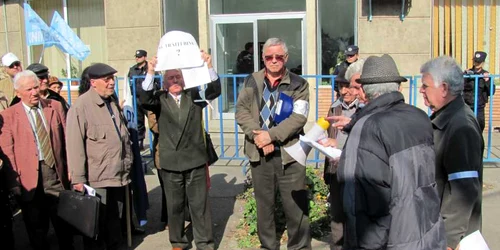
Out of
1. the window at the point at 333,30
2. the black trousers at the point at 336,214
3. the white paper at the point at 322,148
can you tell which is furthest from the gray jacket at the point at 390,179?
the window at the point at 333,30


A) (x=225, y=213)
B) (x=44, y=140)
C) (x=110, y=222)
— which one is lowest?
(x=225, y=213)

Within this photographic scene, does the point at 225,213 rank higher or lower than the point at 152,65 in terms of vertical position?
lower

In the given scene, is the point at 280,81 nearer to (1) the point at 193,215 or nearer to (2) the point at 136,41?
(1) the point at 193,215

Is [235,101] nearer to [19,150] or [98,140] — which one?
[98,140]

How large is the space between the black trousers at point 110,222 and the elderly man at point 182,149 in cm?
49

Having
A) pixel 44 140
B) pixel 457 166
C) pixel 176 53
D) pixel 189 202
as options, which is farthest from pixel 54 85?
pixel 457 166

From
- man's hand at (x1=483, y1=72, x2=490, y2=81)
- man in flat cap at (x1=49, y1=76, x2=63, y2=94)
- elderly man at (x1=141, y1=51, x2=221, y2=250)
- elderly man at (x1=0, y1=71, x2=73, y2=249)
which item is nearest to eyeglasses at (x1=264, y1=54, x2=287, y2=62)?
elderly man at (x1=141, y1=51, x2=221, y2=250)

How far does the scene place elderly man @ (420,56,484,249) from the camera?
2.71 metres

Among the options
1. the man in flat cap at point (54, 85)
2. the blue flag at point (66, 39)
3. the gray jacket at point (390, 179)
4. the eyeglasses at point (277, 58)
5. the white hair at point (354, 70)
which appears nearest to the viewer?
the gray jacket at point (390, 179)

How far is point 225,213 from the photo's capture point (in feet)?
19.6

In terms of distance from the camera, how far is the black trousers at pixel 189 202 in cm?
471

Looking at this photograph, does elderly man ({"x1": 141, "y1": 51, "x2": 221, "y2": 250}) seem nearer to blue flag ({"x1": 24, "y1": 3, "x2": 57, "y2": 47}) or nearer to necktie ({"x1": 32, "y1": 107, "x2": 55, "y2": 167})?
necktie ({"x1": 32, "y1": 107, "x2": 55, "y2": 167})

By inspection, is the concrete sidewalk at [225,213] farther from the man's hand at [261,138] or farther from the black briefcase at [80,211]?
the man's hand at [261,138]

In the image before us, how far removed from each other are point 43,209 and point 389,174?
3.53 meters
